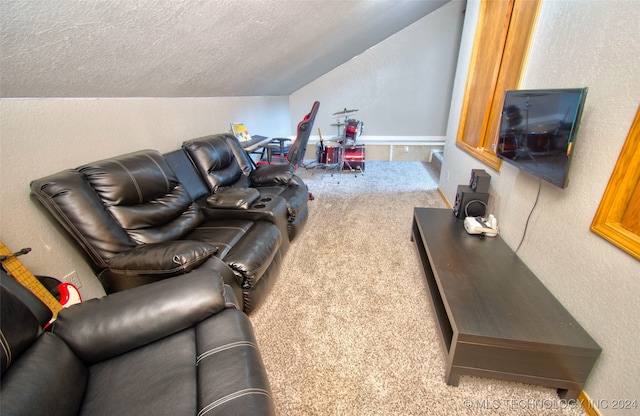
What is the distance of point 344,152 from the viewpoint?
185 inches

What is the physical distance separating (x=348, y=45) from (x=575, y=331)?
407 cm

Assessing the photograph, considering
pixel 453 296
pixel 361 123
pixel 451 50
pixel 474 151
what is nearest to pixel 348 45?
pixel 361 123

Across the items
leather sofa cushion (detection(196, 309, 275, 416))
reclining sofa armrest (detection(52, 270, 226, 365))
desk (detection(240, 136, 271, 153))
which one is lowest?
leather sofa cushion (detection(196, 309, 275, 416))

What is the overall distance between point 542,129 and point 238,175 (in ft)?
7.88

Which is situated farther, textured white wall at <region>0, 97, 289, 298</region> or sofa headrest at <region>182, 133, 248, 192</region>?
sofa headrest at <region>182, 133, 248, 192</region>

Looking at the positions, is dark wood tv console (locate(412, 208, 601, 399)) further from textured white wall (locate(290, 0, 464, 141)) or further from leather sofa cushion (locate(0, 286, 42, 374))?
textured white wall (locate(290, 0, 464, 141))

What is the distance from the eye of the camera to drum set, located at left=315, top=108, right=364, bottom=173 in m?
4.68

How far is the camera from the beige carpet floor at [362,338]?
121 cm

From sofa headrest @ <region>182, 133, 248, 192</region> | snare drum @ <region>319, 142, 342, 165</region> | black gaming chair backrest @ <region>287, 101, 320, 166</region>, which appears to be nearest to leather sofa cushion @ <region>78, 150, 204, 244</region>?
sofa headrest @ <region>182, 133, 248, 192</region>

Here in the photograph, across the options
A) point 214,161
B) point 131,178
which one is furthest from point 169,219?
point 214,161

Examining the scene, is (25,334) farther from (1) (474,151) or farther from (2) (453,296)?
(1) (474,151)

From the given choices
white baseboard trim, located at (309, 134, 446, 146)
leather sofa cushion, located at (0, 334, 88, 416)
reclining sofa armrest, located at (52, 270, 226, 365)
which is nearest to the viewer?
leather sofa cushion, located at (0, 334, 88, 416)

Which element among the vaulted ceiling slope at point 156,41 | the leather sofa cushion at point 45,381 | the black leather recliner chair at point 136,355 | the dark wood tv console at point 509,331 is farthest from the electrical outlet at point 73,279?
the dark wood tv console at point 509,331

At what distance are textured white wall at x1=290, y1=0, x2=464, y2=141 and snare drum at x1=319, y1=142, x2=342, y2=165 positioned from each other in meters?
0.92
